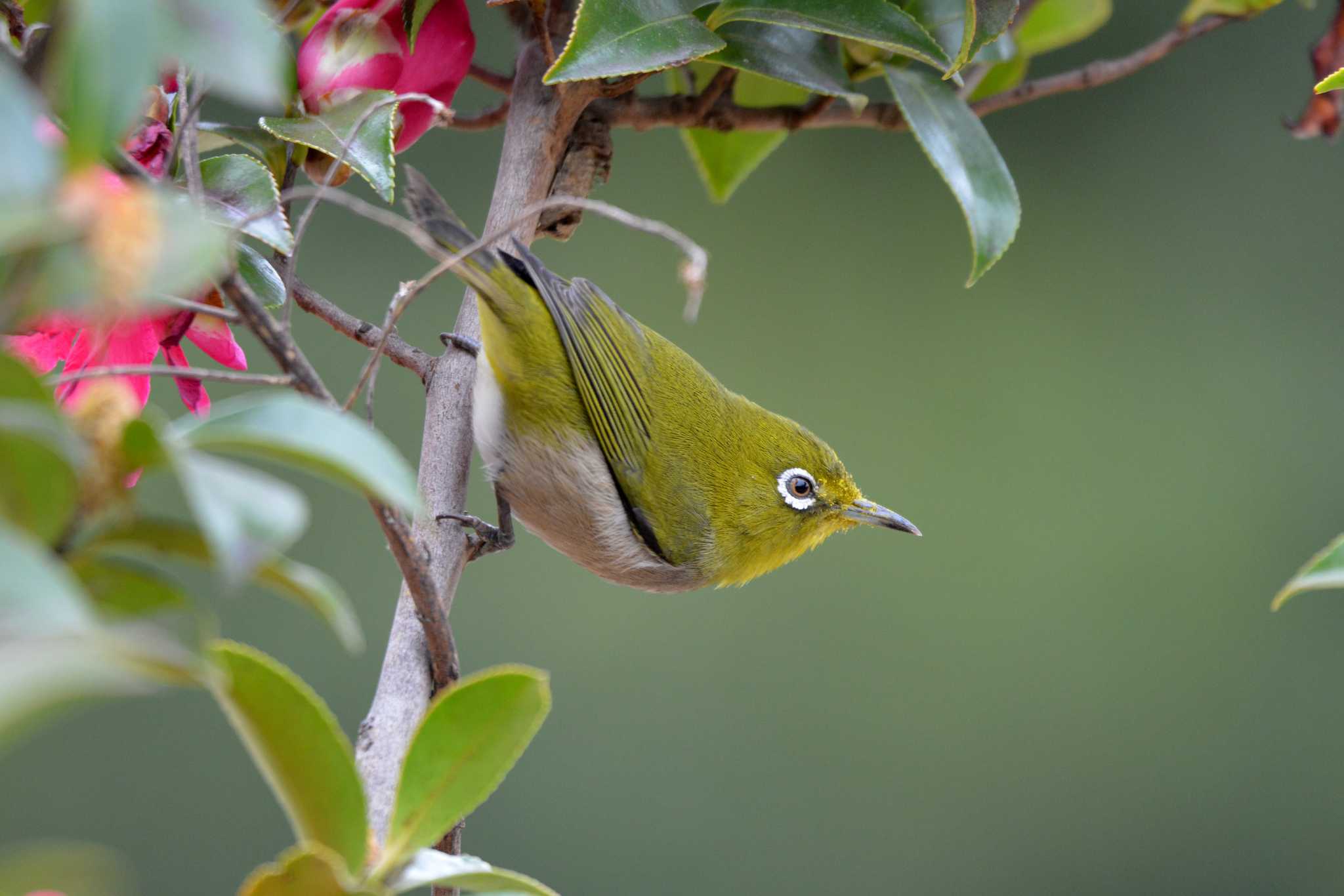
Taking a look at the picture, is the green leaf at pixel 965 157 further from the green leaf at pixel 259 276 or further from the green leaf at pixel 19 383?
the green leaf at pixel 19 383

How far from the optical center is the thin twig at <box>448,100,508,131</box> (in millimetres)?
1362

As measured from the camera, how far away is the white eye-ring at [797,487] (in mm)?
1962

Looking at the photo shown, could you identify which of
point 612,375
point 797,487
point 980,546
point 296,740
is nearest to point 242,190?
point 296,740

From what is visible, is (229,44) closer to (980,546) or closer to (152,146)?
(152,146)

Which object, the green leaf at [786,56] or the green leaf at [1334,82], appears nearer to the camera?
the green leaf at [1334,82]

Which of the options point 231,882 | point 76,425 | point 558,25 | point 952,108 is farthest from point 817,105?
point 231,882

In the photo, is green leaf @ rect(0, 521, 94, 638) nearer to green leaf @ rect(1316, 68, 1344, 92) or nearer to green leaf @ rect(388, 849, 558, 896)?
green leaf @ rect(388, 849, 558, 896)

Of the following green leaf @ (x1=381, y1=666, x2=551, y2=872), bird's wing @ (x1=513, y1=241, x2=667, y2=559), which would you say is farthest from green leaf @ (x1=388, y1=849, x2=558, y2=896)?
bird's wing @ (x1=513, y1=241, x2=667, y2=559)

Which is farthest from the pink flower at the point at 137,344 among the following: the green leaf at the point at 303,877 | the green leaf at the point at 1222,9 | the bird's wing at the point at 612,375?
the green leaf at the point at 1222,9

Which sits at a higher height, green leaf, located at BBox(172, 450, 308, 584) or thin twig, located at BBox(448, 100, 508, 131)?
thin twig, located at BBox(448, 100, 508, 131)

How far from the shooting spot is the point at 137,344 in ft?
2.79

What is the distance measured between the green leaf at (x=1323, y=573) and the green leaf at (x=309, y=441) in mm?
487

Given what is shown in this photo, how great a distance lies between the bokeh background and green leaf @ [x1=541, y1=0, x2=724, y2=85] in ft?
8.85

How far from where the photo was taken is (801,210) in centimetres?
420
